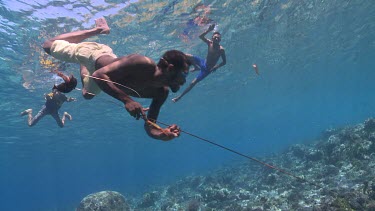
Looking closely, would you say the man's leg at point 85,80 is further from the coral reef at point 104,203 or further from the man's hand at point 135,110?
the coral reef at point 104,203

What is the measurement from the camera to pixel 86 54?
17.0ft

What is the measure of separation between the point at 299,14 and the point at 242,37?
515cm

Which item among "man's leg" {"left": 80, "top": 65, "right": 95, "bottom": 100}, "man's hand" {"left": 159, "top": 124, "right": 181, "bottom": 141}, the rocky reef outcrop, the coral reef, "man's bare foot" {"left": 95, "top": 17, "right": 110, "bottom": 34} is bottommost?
the coral reef

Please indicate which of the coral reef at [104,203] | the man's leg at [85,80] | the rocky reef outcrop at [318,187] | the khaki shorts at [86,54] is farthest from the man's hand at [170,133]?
the coral reef at [104,203]

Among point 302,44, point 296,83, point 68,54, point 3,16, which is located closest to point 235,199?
point 68,54

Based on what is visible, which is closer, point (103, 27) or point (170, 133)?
point (170, 133)

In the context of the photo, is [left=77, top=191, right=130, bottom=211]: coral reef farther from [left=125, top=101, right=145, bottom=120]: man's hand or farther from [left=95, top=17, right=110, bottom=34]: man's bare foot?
[left=125, top=101, right=145, bottom=120]: man's hand

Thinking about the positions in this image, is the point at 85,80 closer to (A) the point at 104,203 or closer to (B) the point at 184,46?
(A) the point at 104,203

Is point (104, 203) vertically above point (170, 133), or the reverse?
point (170, 133)

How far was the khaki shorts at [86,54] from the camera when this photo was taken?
5.12m

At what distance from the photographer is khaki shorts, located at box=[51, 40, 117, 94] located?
202 inches

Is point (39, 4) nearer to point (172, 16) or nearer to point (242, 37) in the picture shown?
point (172, 16)

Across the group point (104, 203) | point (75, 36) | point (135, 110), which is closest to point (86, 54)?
point (75, 36)

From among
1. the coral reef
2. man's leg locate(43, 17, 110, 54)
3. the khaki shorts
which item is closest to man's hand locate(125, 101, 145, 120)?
the khaki shorts
